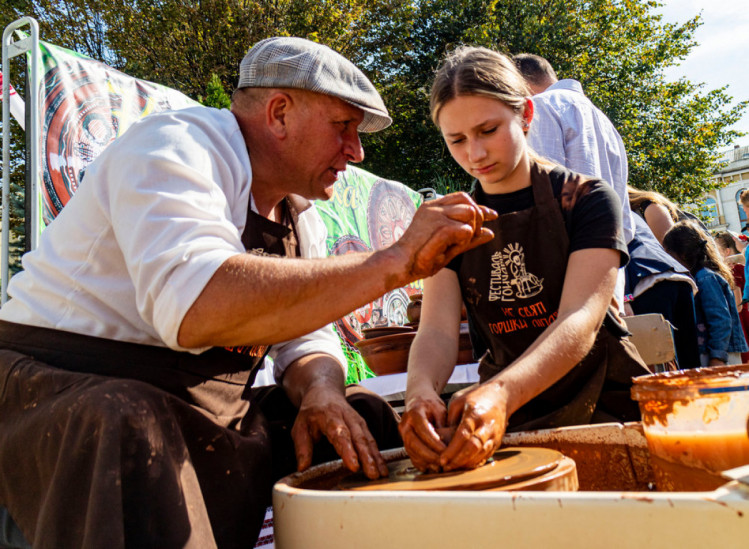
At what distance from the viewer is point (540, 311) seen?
172 cm

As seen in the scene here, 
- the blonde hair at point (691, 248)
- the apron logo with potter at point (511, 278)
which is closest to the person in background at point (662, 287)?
the blonde hair at point (691, 248)

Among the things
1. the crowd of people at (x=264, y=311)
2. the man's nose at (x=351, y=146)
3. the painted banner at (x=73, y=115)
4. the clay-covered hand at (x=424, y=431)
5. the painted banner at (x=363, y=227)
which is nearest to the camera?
the crowd of people at (x=264, y=311)

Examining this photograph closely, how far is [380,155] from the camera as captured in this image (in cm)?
1542

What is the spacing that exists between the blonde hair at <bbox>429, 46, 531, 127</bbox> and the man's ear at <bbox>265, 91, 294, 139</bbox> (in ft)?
1.58

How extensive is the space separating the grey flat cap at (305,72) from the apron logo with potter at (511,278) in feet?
1.86

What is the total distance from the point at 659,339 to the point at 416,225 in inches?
54.3

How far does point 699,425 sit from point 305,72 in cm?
125

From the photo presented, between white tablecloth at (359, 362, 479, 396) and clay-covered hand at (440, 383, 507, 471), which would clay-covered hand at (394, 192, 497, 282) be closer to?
clay-covered hand at (440, 383, 507, 471)

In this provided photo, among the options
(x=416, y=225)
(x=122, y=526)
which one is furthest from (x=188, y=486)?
(x=416, y=225)

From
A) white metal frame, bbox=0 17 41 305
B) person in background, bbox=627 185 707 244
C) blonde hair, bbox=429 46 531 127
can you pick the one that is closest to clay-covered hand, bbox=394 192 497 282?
blonde hair, bbox=429 46 531 127

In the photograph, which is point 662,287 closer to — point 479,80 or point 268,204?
point 479,80

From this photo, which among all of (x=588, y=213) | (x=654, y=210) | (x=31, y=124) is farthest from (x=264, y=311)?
(x=654, y=210)

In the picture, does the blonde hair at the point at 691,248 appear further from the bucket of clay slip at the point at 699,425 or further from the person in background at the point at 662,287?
the bucket of clay slip at the point at 699,425

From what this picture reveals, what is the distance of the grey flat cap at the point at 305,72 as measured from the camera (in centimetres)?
163
